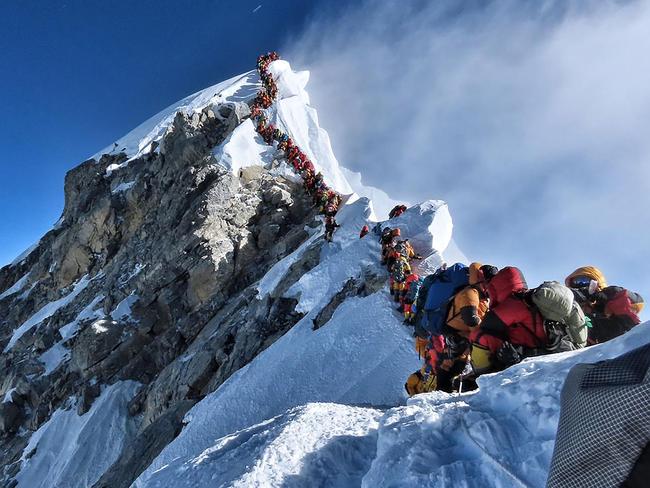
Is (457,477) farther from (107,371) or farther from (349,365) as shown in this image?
(107,371)

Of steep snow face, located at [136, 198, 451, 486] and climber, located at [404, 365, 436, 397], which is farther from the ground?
steep snow face, located at [136, 198, 451, 486]

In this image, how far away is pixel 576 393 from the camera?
1879 millimetres

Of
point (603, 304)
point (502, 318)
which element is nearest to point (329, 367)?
point (502, 318)

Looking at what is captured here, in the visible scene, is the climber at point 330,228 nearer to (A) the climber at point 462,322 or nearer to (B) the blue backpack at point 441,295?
(B) the blue backpack at point 441,295

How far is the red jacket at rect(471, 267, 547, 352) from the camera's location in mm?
4832

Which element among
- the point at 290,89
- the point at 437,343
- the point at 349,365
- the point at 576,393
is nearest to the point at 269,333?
the point at 349,365

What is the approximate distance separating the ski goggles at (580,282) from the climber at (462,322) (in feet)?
5.26

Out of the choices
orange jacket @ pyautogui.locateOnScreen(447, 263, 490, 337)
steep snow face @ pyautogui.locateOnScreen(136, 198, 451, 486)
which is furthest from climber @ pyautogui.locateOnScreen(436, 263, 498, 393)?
steep snow face @ pyautogui.locateOnScreen(136, 198, 451, 486)

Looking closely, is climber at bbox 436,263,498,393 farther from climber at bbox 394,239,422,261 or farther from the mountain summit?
climber at bbox 394,239,422,261

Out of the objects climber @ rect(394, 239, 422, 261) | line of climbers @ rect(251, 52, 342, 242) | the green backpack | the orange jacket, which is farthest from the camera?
line of climbers @ rect(251, 52, 342, 242)

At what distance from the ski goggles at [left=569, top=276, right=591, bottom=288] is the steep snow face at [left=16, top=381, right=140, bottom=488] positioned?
20.0 meters

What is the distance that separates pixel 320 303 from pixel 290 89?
32.2 m

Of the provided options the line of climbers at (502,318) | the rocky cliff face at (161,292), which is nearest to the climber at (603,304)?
the line of climbers at (502,318)

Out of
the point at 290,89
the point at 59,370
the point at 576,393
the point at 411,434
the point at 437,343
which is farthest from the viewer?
the point at 290,89
